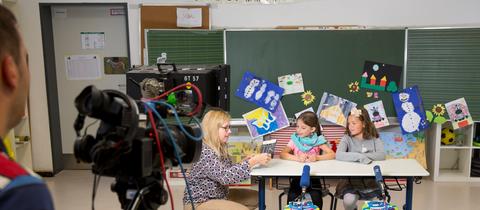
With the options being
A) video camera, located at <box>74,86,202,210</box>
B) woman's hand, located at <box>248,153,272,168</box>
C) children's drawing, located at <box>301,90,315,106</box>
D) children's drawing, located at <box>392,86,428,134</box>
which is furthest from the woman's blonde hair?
children's drawing, located at <box>392,86,428,134</box>

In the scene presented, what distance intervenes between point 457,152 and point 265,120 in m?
2.24

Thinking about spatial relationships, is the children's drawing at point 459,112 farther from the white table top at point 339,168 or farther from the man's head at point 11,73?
the man's head at point 11,73

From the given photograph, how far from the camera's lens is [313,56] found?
4.27m

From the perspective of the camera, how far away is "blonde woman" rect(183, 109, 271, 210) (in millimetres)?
2441

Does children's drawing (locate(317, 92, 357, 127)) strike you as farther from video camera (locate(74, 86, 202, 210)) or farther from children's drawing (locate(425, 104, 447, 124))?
video camera (locate(74, 86, 202, 210))

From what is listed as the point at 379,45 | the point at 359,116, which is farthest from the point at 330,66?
the point at 359,116

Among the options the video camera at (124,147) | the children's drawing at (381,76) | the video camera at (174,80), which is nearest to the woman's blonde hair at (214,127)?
the video camera at (174,80)

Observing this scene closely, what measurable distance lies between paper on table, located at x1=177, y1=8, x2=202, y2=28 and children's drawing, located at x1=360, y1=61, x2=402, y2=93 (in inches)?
72.3

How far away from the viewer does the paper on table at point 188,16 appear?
4.32m

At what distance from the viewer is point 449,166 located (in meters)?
4.69

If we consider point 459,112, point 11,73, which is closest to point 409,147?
point 459,112

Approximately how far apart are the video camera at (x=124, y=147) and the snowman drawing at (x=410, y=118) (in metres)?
3.57

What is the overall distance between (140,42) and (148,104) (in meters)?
3.38

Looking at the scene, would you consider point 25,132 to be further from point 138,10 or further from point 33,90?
point 138,10
